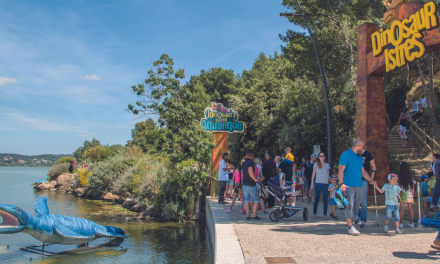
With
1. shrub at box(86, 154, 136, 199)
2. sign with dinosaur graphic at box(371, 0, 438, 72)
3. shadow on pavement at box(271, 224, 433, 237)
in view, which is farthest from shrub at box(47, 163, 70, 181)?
sign with dinosaur graphic at box(371, 0, 438, 72)

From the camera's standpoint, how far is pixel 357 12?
57.7ft

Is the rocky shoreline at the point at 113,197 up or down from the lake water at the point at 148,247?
up

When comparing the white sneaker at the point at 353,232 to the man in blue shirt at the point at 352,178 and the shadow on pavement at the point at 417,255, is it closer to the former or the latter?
the man in blue shirt at the point at 352,178

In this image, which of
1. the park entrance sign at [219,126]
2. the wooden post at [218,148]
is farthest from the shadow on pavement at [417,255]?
the park entrance sign at [219,126]

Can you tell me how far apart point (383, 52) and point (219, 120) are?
26.3 feet

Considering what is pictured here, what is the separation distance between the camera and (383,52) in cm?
1023

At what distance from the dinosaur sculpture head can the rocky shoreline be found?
7396 millimetres

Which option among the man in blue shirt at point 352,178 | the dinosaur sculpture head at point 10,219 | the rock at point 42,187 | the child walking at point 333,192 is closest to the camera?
the man in blue shirt at point 352,178

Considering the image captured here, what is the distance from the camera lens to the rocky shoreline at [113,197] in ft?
49.5

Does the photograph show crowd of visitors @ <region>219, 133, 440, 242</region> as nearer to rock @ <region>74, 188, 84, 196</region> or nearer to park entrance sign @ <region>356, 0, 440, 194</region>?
park entrance sign @ <region>356, 0, 440, 194</region>

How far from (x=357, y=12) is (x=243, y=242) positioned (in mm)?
16300

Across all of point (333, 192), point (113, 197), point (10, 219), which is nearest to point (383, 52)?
point (333, 192)

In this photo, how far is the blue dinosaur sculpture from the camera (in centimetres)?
735

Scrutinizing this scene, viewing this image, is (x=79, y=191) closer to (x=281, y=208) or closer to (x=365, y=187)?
(x=281, y=208)
